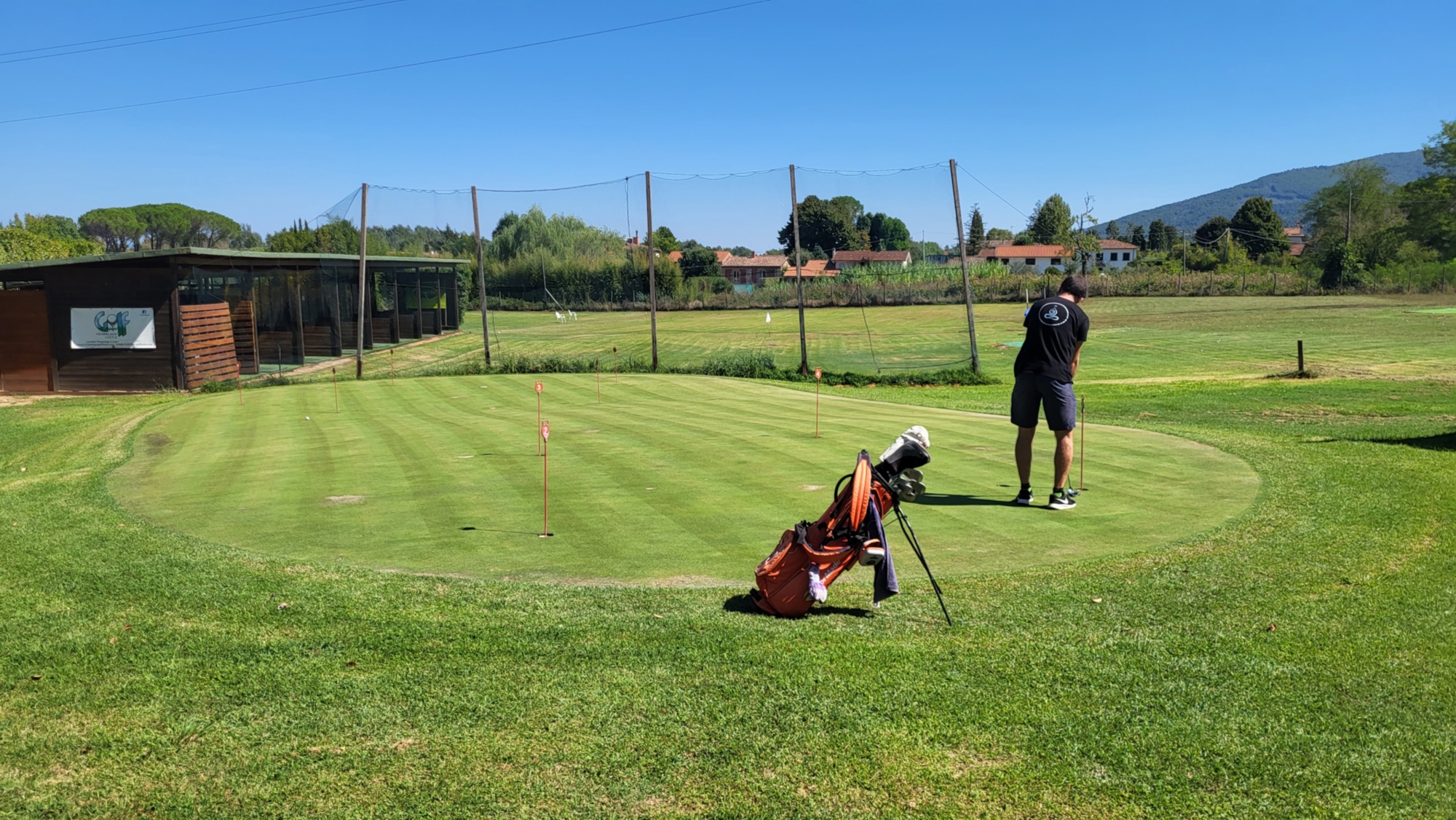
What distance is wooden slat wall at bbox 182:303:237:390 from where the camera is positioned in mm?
29391

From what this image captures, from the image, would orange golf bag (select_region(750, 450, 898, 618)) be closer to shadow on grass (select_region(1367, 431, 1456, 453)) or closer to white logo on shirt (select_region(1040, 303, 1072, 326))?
white logo on shirt (select_region(1040, 303, 1072, 326))

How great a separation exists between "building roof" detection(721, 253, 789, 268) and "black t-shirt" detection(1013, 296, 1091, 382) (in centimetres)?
2857

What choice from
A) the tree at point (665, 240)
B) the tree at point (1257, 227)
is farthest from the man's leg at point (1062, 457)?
the tree at point (1257, 227)

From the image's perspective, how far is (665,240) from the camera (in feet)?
116

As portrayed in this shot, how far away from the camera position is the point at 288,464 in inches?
494

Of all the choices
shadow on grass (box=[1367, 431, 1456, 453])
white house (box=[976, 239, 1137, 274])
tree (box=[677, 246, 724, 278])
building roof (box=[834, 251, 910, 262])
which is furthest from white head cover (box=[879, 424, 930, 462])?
white house (box=[976, 239, 1137, 274])

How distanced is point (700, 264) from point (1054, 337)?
31.1 meters

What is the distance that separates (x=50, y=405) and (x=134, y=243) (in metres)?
121

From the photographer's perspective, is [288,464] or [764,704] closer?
[764,704]

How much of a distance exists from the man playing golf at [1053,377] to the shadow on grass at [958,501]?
0.60ft

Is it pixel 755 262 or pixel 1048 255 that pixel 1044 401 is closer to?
pixel 755 262

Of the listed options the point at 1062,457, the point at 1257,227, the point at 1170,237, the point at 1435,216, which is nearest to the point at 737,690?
the point at 1062,457

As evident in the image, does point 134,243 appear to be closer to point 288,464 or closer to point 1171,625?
point 288,464

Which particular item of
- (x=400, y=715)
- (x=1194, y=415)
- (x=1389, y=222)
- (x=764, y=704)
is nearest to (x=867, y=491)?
(x=764, y=704)
